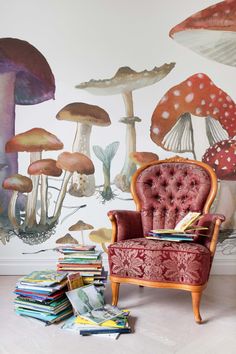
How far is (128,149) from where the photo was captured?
305cm

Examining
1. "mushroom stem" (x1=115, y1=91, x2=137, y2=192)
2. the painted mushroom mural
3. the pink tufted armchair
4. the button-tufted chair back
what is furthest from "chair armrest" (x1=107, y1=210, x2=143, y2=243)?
the painted mushroom mural

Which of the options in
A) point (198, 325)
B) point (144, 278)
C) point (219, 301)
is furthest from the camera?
point (219, 301)

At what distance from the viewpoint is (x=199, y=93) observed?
3018 mm

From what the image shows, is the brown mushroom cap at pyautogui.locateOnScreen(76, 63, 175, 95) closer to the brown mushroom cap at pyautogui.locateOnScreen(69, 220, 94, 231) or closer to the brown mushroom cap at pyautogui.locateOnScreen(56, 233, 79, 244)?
the brown mushroom cap at pyautogui.locateOnScreen(69, 220, 94, 231)

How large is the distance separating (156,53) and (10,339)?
2.41m

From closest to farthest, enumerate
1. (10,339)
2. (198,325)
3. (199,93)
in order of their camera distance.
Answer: (10,339) → (198,325) → (199,93)

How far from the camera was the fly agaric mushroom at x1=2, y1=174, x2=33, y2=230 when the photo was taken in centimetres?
306

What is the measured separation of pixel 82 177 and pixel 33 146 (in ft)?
1.64

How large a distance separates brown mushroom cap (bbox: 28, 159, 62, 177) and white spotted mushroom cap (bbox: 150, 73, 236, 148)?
897 mm

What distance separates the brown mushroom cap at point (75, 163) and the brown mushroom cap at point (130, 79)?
607 mm

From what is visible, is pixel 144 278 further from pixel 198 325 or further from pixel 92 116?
pixel 92 116

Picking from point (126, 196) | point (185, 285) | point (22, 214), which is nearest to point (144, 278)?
point (185, 285)

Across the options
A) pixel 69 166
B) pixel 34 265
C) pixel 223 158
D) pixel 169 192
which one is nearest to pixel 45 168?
pixel 69 166

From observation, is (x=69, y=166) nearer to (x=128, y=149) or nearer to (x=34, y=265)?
(x=128, y=149)
